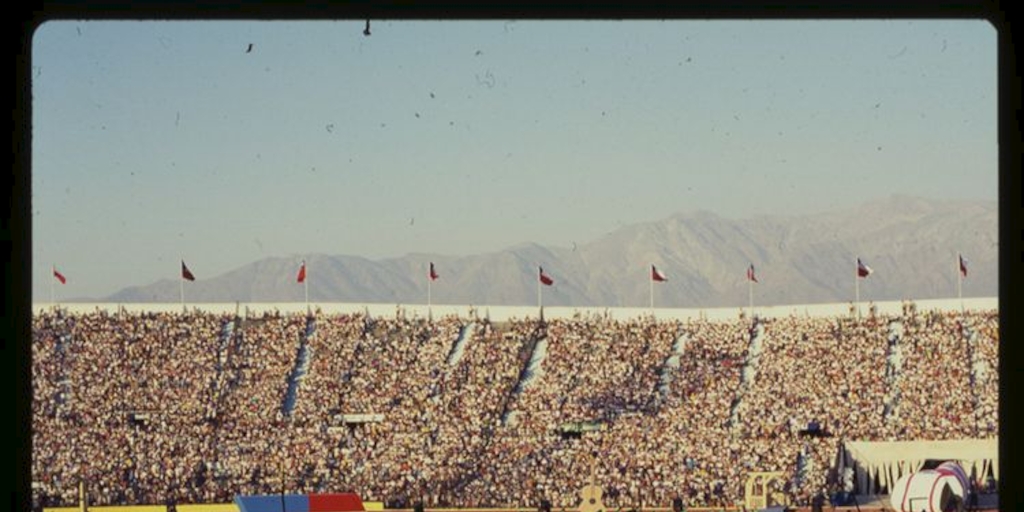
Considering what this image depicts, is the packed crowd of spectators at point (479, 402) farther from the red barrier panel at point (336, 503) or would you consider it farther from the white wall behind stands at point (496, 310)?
the red barrier panel at point (336, 503)

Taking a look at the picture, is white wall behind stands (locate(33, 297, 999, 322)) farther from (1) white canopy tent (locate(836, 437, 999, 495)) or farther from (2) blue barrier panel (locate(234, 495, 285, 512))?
(2) blue barrier panel (locate(234, 495, 285, 512))

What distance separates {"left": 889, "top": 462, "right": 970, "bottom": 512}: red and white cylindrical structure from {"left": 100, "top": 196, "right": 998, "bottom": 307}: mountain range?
89.0 ft

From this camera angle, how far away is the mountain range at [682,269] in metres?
44.6

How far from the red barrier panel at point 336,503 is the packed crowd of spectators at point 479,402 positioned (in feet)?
5.96

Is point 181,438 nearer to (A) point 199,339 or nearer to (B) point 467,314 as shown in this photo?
(A) point 199,339

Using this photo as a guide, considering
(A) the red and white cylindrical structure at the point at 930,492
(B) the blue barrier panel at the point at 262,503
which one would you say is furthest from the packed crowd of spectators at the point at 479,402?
(B) the blue barrier panel at the point at 262,503

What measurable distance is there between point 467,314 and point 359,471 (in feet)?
19.9

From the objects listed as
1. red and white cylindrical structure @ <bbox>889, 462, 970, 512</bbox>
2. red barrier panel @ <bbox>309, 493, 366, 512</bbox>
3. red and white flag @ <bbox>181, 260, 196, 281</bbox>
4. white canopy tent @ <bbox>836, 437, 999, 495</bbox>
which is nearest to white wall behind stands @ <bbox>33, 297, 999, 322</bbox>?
red and white flag @ <bbox>181, 260, 196, 281</bbox>

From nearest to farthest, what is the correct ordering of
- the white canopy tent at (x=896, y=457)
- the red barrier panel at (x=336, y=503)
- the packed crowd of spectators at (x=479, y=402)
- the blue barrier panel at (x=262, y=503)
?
1. the blue barrier panel at (x=262, y=503)
2. the red barrier panel at (x=336, y=503)
3. the white canopy tent at (x=896, y=457)
4. the packed crowd of spectators at (x=479, y=402)

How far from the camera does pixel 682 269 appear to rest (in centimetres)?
5066

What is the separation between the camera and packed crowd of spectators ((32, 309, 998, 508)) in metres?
15.5

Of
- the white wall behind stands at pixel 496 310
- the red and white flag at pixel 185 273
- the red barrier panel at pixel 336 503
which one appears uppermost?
the red and white flag at pixel 185 273

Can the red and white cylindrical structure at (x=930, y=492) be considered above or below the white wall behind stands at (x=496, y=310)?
below
